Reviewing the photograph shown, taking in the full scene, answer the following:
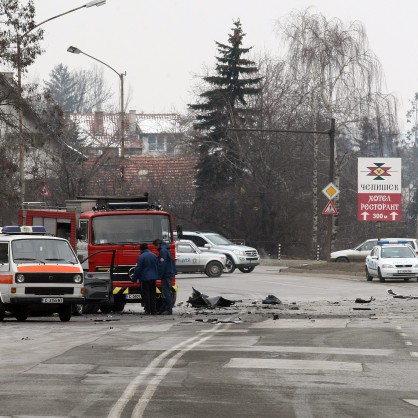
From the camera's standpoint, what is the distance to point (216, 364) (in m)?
15.8

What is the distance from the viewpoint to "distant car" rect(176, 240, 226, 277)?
5031cm

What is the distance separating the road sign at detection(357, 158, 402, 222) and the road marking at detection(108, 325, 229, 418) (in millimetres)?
37642

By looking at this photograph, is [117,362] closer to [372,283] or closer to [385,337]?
[385,337]

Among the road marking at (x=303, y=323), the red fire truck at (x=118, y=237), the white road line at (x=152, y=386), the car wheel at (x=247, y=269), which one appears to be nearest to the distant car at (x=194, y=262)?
the car wheel at (x=247, y=269)

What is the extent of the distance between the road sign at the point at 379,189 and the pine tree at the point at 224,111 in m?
A: 18.2

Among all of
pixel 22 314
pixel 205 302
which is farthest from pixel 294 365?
pixel 205 302

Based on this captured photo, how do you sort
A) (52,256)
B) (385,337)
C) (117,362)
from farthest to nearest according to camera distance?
1. (52,256)
2. (385,337)
3. (117,362)

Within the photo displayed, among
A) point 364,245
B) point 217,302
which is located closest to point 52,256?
point 217,302

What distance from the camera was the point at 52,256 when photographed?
26.5 meters

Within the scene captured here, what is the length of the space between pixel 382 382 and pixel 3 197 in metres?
30.5

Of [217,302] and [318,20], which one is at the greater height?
[318,20]

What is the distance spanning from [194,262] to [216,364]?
3451 cm

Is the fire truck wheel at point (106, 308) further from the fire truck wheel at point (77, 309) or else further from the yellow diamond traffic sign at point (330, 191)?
the yellow diamond traffic sign at point (330, 191)

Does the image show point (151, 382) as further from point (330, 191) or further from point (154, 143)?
point (154, 143)
